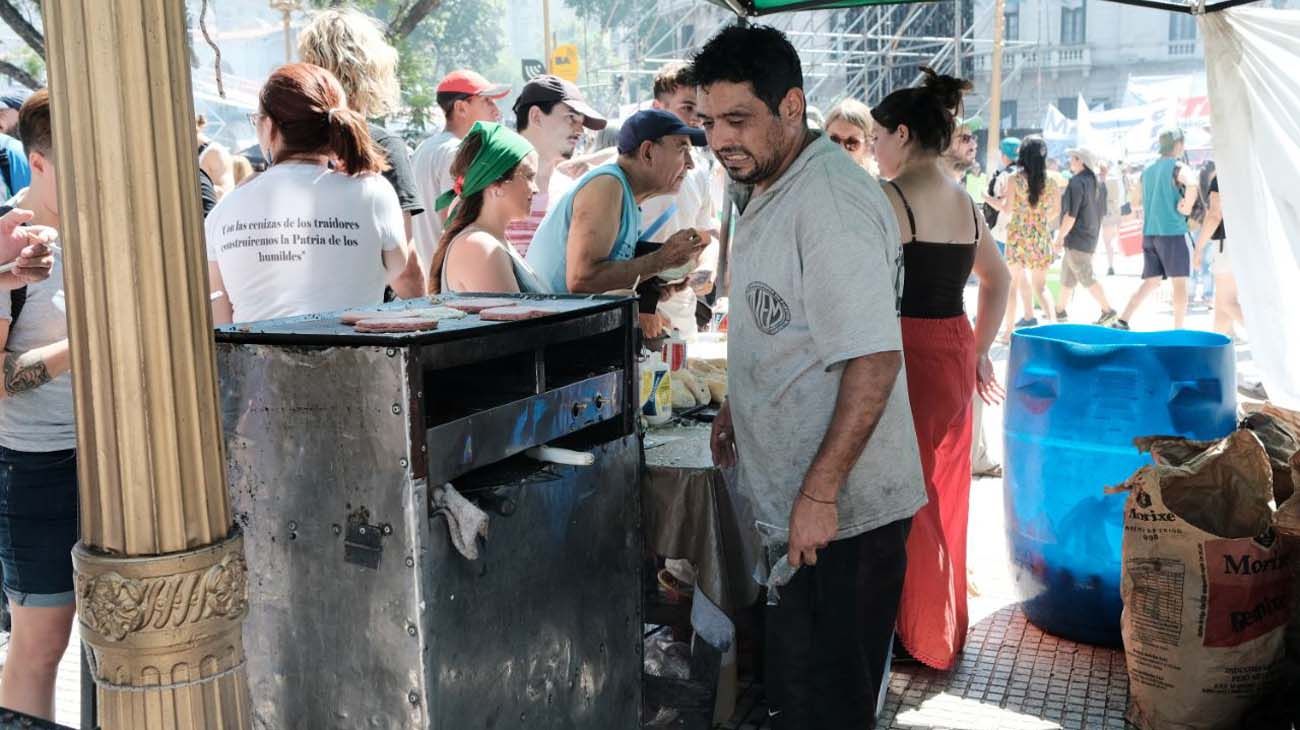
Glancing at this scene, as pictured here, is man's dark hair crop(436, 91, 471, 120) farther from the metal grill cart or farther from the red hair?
the metal grill cart

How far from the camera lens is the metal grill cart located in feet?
5.80

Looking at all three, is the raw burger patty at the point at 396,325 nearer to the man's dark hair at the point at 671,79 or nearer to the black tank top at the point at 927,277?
the black tank top at the point at 927,277

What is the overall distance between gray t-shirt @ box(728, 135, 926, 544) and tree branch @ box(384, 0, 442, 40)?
14075 millimetres

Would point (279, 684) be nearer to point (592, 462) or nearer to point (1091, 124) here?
point (592, 462)

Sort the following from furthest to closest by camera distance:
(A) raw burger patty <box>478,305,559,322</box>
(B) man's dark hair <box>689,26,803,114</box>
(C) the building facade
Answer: (C) the building facade, (B) man's dark hair <box>689,26,803,114</box>, (A) raw burger patty <box>478,305,559,322</box>

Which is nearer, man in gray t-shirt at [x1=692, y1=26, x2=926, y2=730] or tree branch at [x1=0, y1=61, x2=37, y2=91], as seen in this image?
man in gray t-shirt at [x1=692, y1=26, x2=926, y2=730]

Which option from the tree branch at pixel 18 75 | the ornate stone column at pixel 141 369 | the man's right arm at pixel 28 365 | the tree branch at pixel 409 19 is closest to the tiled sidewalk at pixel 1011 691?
the man's right arm at pixel 28 365

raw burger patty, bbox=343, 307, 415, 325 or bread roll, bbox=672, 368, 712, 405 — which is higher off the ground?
raw burger patty, bbox=343, 307, 415, 325

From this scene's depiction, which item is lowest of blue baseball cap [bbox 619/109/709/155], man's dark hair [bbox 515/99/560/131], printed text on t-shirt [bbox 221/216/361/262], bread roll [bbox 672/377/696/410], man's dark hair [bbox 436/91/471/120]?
bread roll [bbox 672/377/696/410]

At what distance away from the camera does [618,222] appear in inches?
126

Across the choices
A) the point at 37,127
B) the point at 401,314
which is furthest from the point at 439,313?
the point at 37,127

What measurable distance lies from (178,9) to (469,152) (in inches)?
79.9

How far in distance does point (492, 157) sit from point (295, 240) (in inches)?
24.2

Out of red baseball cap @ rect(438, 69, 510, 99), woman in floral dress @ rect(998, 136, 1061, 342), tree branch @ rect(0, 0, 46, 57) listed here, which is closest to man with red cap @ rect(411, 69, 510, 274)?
red baseball cap @ rect(438, 69, 510, 99)
